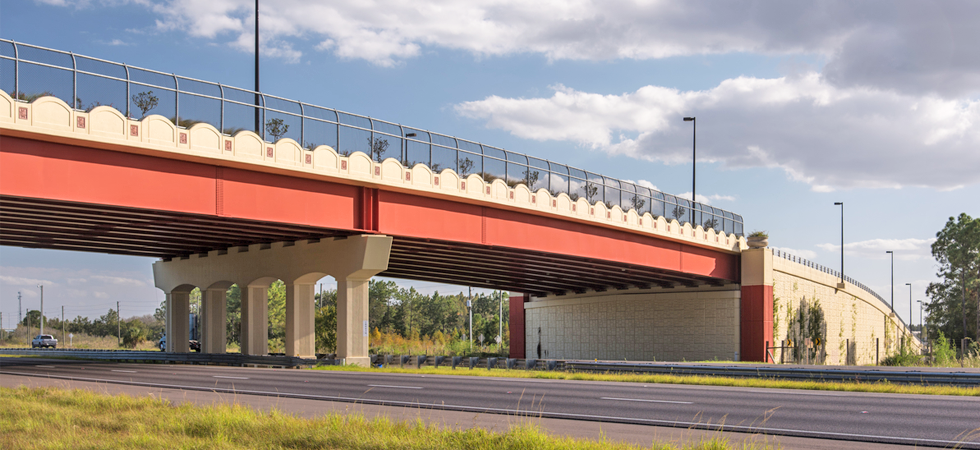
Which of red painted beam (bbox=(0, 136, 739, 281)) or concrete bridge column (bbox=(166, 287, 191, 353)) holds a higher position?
red painted beam (bbox=(0, 136, 739, 281))

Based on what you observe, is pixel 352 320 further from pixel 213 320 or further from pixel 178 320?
pixel 178 320

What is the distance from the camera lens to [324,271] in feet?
113

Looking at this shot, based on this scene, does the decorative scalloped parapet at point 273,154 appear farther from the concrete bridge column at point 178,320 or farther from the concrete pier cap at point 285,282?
the concrete bridge column at point 178,320

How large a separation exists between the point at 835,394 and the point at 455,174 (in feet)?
62.7

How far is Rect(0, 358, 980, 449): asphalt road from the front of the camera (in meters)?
11.3

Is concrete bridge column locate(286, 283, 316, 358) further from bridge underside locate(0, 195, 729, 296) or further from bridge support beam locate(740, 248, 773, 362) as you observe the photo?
bridge support beam locate(740, 248, 773, 362)

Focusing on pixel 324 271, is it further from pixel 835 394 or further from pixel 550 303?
pixel 550 303

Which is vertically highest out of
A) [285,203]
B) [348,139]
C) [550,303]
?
[348,139]

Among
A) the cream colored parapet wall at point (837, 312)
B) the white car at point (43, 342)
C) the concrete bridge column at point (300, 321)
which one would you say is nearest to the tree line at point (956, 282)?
the cream colored parapet wall at point (837, 312)

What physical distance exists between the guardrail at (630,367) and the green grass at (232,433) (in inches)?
548

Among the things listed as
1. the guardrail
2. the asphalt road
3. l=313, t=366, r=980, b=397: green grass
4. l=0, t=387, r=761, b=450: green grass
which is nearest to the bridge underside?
the guardrail

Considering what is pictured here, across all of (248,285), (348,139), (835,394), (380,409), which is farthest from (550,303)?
(380,409)

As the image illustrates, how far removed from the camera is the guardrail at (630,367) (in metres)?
20.7

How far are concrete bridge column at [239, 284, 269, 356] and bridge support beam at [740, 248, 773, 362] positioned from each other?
2968cm
